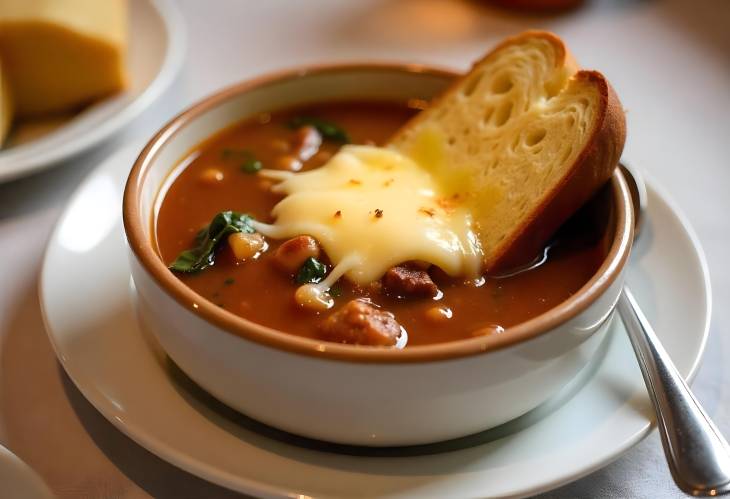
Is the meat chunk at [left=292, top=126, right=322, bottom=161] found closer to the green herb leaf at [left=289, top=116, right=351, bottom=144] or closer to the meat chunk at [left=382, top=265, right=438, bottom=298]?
the green herb leaf at [left=289, top=116, right=351, bottom=144]

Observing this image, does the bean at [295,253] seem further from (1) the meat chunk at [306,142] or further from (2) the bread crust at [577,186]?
(1) the meat chunk at [306,142]

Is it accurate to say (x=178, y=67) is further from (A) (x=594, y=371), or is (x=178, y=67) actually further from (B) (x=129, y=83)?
(A) (x=594, y=371)

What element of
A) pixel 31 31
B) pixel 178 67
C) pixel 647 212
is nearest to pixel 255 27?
pixel 178 67

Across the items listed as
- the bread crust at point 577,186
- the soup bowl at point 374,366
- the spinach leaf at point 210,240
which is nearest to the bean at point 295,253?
the spinach leaf at point 210,240

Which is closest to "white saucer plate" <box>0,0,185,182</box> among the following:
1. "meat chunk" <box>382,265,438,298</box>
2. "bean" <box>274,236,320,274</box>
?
"bean" <box>274,236,320,274</box>

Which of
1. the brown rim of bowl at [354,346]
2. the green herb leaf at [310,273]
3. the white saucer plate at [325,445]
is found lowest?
the white saucer plate at [325,445]

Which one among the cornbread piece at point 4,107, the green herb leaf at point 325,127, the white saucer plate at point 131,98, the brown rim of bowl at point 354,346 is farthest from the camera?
the cornbread piece at point 4,107
